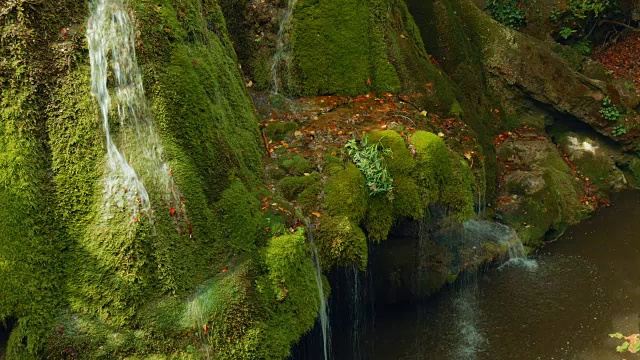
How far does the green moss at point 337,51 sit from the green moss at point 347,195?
2.74 metres

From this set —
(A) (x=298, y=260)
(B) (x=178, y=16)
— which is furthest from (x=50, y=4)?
(A) (x=298, y=260)

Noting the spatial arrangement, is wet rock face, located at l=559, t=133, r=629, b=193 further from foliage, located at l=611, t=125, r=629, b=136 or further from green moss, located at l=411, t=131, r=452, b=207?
green moss, located at l=411, t=131, r=452, b=207

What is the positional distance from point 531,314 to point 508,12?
9.18 meters

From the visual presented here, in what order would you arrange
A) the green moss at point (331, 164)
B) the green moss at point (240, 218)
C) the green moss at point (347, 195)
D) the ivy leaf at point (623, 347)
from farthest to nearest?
the ivy leaf at point (623, 347)
the green moss at point (331, 164)
the green moss at point (347, 195)
the green moss at point (240, 218)

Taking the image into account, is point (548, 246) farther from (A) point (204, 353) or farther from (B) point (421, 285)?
(A) point (204, 353)

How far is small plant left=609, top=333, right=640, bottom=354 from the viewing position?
816cm

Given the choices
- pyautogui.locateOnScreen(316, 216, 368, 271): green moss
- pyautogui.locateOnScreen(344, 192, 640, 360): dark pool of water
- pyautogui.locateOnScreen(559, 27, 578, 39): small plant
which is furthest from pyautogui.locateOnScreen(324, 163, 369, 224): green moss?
pyautogui.locateOnScreen(559, 27, 578, 39): small plant

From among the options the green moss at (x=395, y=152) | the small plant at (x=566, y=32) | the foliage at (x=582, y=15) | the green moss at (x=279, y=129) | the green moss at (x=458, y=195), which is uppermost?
the foliage at (x=582, y=15)

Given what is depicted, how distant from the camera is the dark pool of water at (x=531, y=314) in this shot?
8305 millimetres

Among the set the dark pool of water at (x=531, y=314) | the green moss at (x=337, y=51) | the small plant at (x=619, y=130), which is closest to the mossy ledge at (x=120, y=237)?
the dark pool of water at (x=531, y=314)

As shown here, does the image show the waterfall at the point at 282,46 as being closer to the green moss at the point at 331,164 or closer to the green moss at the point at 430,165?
the green moss at the point at 331,164

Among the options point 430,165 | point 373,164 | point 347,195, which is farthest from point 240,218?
point 430,165

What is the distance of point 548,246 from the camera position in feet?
36.7

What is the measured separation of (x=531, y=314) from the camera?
355 inches
